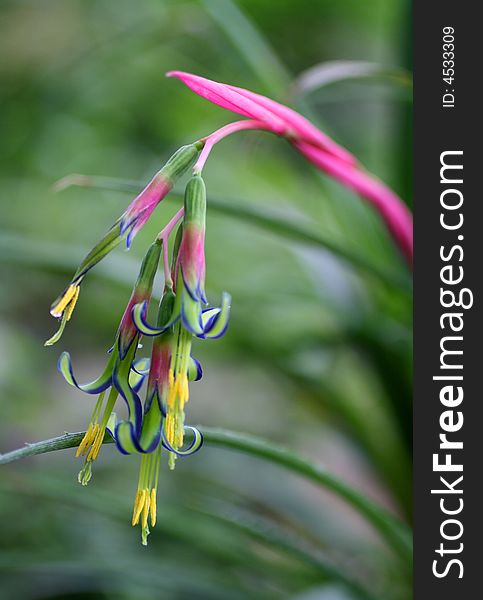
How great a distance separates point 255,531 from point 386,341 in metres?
0.33

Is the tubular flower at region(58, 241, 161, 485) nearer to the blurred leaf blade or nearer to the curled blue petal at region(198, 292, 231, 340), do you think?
the curled blue petal at region(198, 292, 231, 340)

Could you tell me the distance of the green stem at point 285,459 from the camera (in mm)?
422

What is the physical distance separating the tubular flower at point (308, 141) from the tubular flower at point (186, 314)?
4 centimetres

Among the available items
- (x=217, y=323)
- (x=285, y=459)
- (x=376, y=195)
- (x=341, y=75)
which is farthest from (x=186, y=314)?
(x=341, y=75)

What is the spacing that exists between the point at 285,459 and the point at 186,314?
0.18m

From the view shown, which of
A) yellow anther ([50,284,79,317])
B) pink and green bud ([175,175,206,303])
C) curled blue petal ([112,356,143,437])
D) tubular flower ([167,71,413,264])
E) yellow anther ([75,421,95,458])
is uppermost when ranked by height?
tubular flower ([167,71,413,264])

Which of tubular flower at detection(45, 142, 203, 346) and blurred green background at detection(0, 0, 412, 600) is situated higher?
blurred green background at detection(0, 0, 412, 600)

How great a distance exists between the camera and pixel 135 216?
1.39 ft

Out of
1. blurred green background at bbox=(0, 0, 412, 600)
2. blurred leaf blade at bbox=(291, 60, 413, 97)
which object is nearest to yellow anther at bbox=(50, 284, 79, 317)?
blurred green background at bbox=(0, 0, 412, 600)

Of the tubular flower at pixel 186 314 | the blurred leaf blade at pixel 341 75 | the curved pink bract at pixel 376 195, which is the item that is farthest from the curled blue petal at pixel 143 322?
the blurred leaf blade at pixel 341 75

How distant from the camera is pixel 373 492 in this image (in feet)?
4.32

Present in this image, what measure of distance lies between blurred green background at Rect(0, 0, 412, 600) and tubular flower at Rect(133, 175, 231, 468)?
0.81 feet

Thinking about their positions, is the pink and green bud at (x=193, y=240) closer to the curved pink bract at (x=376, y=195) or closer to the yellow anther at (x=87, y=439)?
the yellow anther at (x=87, y=439)

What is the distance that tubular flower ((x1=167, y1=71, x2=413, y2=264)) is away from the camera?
0.48m
